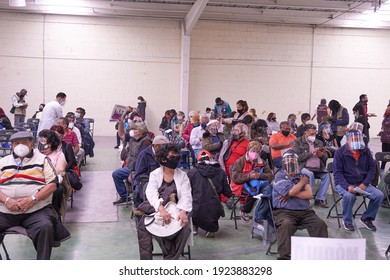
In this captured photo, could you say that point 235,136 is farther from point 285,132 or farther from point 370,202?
point 370,202

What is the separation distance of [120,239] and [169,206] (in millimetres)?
1271

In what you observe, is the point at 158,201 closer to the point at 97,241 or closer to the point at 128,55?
the point at 97,241

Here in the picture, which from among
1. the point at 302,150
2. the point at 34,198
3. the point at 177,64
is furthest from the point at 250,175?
the point at 177,64

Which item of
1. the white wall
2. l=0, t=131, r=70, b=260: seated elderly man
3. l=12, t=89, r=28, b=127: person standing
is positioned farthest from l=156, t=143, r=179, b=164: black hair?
the white wall

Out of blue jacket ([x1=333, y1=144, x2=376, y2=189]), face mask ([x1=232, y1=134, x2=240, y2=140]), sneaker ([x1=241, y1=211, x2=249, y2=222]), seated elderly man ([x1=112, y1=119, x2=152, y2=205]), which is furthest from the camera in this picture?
face mask ([x1=232, y1=134, x2=240, y2=140])

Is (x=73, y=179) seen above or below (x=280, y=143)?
below

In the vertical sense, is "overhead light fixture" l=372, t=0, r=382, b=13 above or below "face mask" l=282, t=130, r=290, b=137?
above

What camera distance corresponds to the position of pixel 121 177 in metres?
5.73

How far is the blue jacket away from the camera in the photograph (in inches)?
193

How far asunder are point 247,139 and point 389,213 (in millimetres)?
1973

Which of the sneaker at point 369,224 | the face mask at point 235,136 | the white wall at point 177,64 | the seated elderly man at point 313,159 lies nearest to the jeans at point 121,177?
the face mask at point 235,136

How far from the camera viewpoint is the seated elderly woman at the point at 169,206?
3.42 meters

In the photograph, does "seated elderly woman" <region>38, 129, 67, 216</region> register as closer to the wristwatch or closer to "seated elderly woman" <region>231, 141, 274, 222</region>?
the wristwatch

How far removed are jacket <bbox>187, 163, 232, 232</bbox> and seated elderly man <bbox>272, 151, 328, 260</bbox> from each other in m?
0.65
